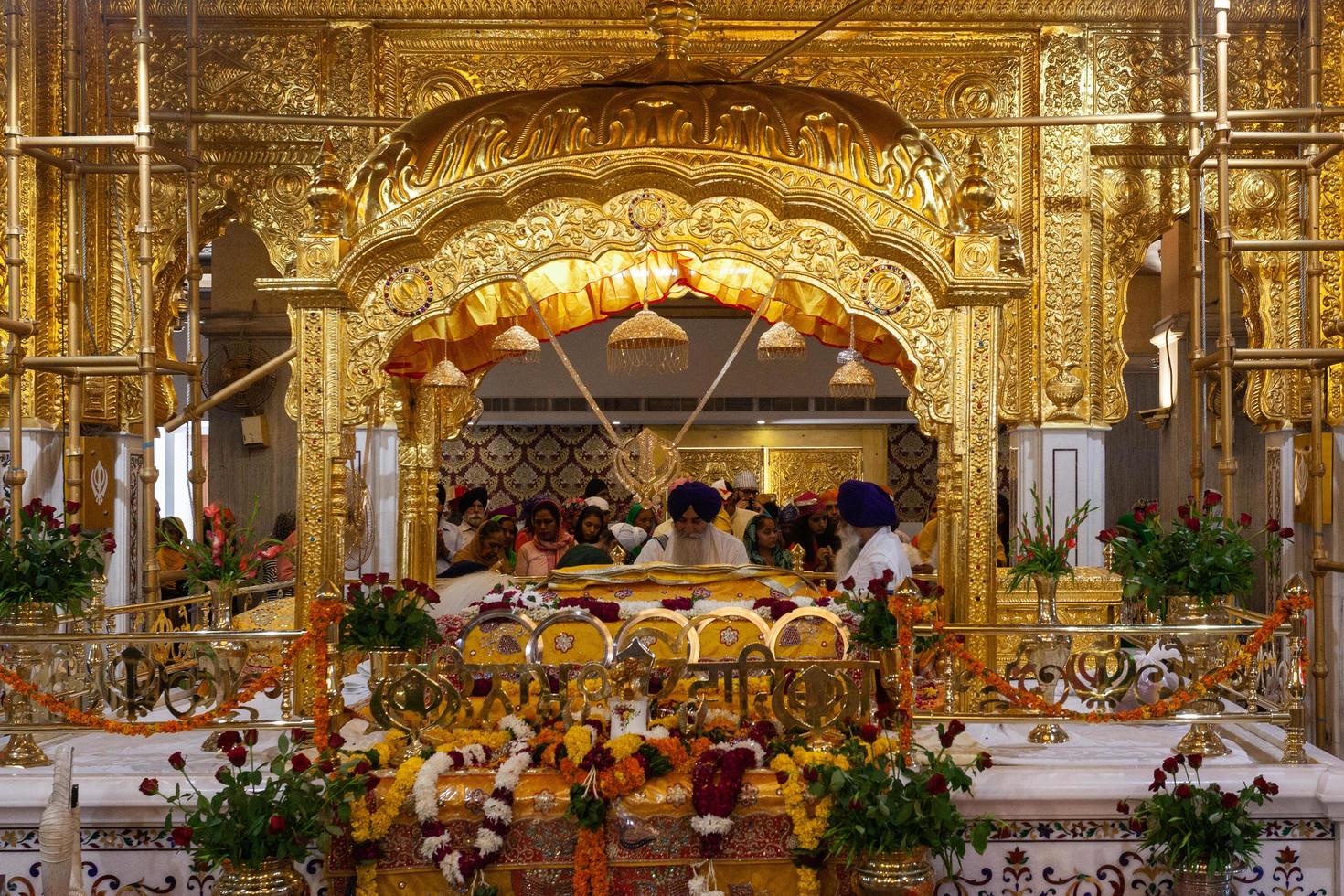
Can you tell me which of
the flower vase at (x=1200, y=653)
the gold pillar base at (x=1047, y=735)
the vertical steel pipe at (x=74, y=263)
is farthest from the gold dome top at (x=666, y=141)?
the vertical steel pipe at (x=74, y=263)

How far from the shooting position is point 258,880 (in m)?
4.08

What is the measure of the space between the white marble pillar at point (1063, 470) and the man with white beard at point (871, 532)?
1.55 meters

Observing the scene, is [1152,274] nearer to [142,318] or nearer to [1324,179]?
[1324,179]

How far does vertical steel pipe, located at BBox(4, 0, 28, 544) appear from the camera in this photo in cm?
623

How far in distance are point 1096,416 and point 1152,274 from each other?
5844 millimetres

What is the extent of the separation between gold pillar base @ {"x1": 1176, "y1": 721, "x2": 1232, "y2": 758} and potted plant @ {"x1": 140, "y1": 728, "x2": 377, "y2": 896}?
120 inches

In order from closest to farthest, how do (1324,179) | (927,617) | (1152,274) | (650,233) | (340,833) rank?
(340,833)
(927,617)
(650,233)
(1324,179)
(1152,274)

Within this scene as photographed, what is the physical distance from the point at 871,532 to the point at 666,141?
7.10ft

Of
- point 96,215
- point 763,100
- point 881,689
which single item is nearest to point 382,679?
point 881,689

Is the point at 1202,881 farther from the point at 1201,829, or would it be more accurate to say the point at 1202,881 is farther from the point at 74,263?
the point at 74,263

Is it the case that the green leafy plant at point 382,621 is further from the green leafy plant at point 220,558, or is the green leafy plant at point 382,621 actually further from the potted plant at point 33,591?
the potted plant at point 33,591

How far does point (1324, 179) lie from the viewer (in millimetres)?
7641

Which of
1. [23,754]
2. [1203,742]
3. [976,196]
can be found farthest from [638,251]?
[23,754]

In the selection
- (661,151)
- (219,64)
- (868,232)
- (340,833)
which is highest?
(219,64)
